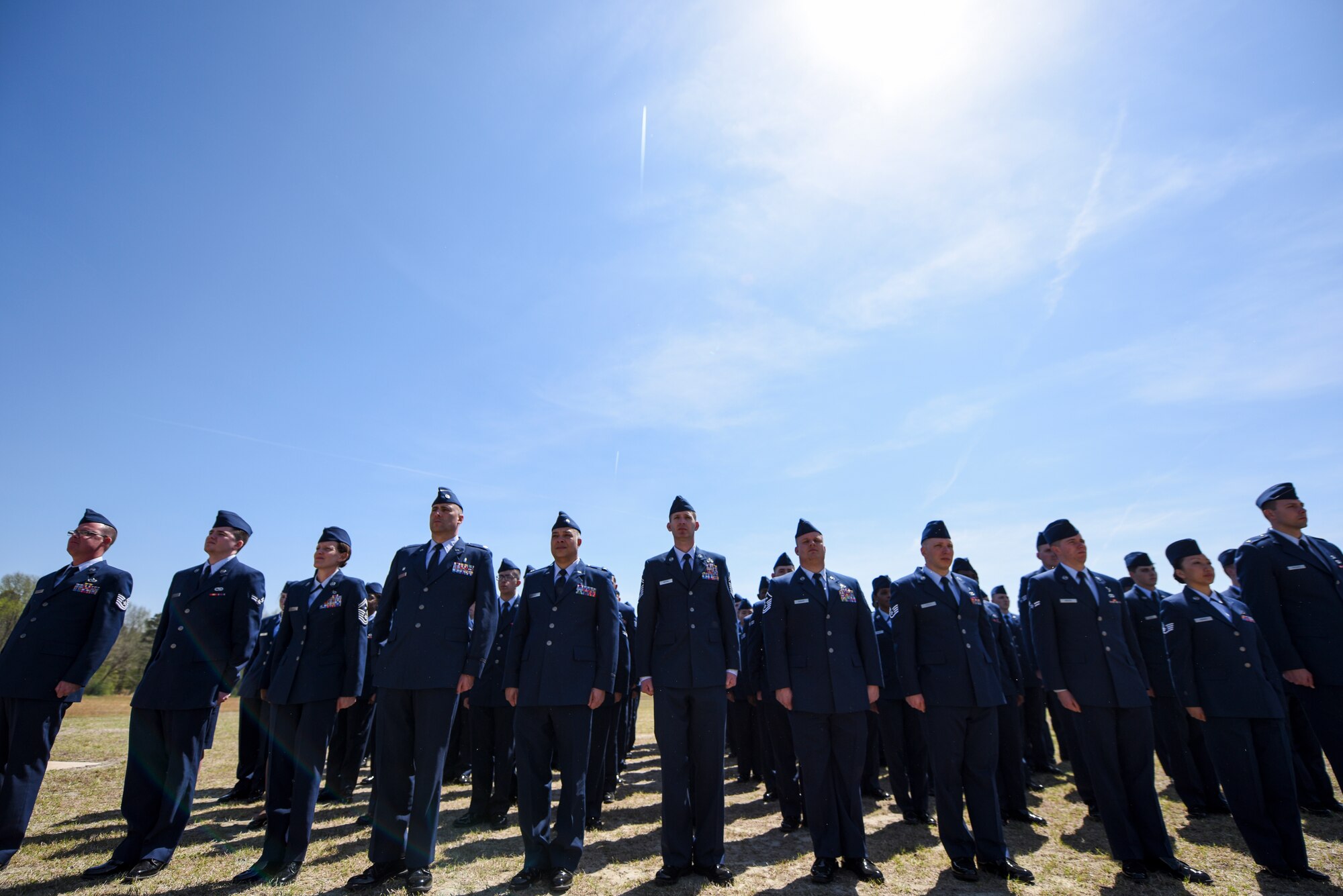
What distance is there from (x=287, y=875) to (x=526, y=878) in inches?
80.6

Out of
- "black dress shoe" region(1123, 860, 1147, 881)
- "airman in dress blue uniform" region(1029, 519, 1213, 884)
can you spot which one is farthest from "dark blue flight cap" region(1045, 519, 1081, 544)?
"black dress shoe" region(1123, 860, 1147, 881)

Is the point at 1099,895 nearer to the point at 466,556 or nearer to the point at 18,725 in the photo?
the point at 466,556

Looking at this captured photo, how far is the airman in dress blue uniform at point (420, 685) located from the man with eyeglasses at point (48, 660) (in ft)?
9.05

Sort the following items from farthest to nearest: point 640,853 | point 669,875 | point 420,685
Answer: point 640,853, point 420,685, point 669,875

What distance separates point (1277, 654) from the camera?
243 inches

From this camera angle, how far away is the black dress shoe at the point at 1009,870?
17.8 feet

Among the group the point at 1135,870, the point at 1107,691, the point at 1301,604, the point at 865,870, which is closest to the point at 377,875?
the point at 865,870

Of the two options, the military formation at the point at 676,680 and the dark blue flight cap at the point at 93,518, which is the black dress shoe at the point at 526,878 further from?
the dark blue flight cap at the point at 93,518

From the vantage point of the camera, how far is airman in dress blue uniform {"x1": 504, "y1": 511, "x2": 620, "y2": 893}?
5.45 meters

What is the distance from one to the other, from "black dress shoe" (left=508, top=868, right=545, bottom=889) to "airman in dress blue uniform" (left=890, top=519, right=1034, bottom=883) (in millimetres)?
3536

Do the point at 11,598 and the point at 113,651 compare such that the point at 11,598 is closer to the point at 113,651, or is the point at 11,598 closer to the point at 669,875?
the point at 113,651

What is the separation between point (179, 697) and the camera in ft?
19.3

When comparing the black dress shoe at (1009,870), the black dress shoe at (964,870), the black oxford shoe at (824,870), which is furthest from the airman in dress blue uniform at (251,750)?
the black dress shoe at (1009,870)

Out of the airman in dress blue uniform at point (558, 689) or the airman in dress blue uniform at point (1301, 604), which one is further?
the airman in dress blue uniform at point (1301, 604)
